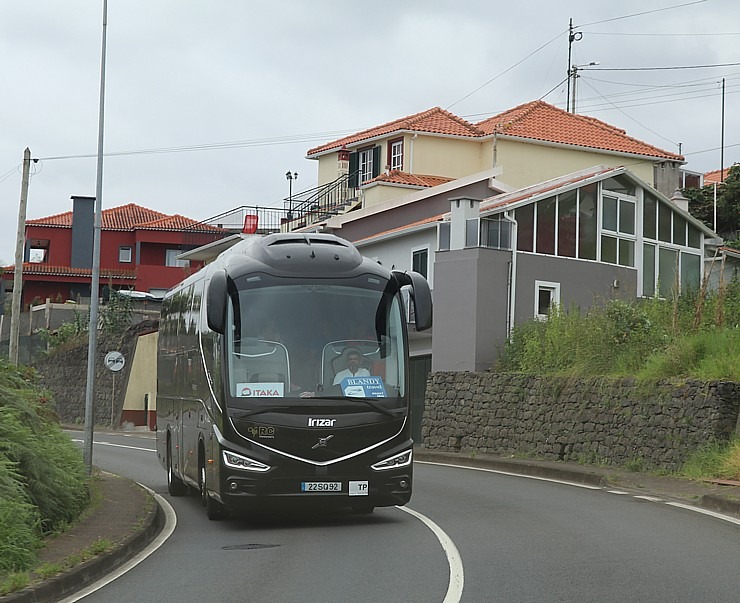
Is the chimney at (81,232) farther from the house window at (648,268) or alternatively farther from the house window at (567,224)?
the house window at (567,224)

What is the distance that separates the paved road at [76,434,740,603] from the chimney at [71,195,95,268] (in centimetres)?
6693

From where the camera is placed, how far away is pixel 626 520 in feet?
51.3

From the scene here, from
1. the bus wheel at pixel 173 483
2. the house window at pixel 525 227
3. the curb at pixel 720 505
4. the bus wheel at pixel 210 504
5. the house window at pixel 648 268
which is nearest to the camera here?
the bus wheel at pixel 210 504

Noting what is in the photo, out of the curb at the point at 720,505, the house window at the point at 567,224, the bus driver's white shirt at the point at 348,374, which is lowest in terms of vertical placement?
the curb at the point at 720,505

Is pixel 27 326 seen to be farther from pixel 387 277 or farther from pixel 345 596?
pixel 345 596

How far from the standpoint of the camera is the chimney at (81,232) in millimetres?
83625

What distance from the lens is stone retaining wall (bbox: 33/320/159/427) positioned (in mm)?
57781

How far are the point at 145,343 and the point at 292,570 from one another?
47.0m

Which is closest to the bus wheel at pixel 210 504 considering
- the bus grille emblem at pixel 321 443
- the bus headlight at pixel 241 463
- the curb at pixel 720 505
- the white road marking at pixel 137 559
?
the white road marking at pixel 137 559

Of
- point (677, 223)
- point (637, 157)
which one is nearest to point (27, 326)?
point (637, 157)

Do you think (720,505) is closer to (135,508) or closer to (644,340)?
(135,508)

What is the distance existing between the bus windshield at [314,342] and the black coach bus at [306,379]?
0.05 ft

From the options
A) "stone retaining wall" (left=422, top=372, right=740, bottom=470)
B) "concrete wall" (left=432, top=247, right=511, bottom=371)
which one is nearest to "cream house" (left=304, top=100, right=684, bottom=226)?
"concrete wall" (left=432, top=247, right=511, bottom=371)

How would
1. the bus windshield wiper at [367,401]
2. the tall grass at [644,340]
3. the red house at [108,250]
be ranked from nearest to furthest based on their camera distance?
1. the bus windshield wiper at [367,401]
2. the tall grass at [644,340]
3. the red house at [108,250]
